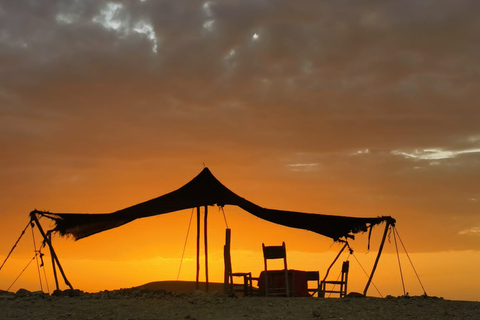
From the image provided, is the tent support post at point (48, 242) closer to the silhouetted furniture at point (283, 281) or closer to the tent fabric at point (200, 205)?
the tent fabric at point (200, 205)

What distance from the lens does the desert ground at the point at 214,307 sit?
1325 cm

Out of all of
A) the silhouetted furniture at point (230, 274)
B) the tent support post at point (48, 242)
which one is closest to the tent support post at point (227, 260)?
the silhouetted furniture at point (230, 274)

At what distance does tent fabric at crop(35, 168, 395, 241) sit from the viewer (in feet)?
56.1

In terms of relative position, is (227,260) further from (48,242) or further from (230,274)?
(48,242)

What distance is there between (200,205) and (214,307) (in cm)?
377

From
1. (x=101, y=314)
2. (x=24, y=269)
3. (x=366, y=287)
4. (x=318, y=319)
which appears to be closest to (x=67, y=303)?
(x=101, y=314)

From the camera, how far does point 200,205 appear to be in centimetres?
1720

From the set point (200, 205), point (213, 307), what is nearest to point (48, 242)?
point (200, 205)

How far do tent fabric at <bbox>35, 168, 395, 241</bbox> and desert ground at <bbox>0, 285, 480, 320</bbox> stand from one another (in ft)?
7.19

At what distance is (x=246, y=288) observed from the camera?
54.3 ft

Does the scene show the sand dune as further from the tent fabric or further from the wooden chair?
the tent fabric

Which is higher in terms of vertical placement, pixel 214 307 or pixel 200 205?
pixel 200 205

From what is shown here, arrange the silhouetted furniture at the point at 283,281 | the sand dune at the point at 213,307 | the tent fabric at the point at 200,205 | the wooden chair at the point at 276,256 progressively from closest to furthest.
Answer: the sand dune at the point at 213,307, the wooden chair at the point at 276,256, the silhouetted furniture at the point at 283,281, the tent fabric at the point at 200,205

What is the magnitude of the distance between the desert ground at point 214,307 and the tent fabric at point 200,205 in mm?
2191
